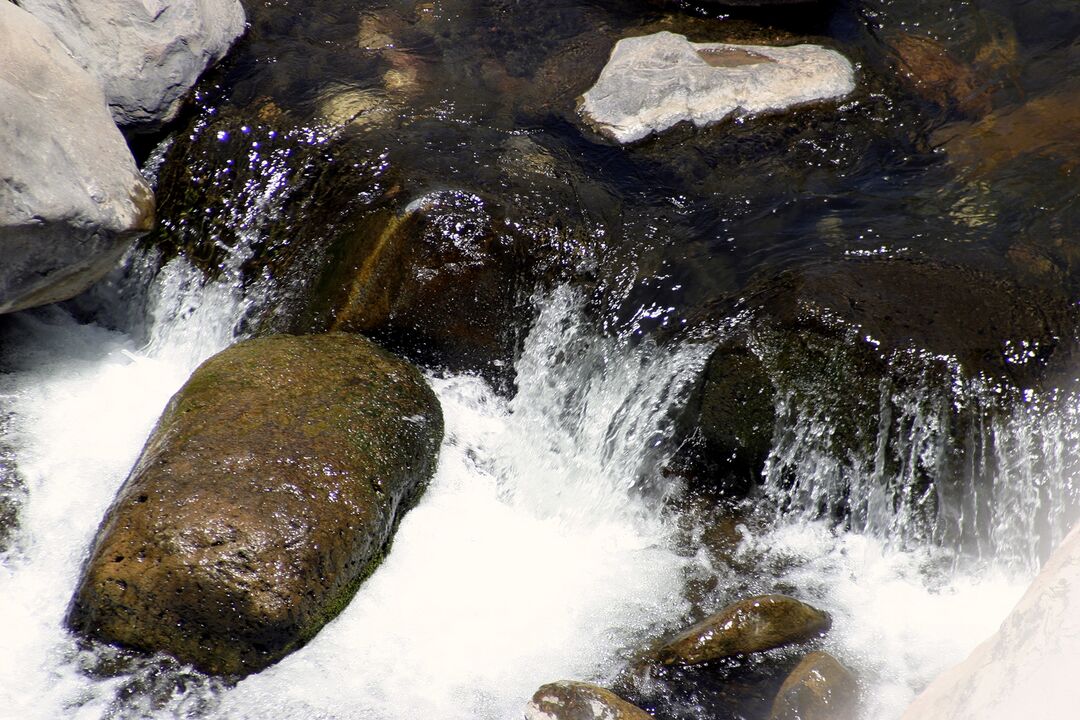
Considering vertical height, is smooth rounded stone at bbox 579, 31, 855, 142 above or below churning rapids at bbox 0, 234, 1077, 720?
above

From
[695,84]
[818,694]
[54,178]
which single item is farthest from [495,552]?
[695,84]

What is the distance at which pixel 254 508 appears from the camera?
4.07 metres

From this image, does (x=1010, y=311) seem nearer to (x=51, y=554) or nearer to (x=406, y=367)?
(x=406, y=367)

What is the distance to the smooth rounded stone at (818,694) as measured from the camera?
3.78m

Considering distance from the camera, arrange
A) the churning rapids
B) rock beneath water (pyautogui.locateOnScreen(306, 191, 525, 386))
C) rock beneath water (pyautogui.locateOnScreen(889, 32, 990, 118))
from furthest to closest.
→ 1. rock beneath water (pyautogui.locateOnScreen(889, 32, 990, 118))
2. rock beneath water (pyautogui.locateOnScreen(306, 191, 525, 386))
3. the churning rapids

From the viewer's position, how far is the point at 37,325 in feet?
18.7

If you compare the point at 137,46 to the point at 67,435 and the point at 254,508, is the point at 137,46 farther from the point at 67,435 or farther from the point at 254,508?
the point at 254,508

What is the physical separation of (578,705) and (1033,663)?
6.76 feet

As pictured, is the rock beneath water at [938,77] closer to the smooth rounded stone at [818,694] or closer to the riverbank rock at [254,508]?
the smooth rounded stone at [818,694]

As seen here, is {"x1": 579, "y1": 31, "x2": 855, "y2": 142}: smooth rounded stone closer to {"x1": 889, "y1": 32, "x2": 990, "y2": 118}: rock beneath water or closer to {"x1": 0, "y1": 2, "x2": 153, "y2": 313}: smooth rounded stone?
{"x1": 889, "y1": 32, "x2": 990, "y2": 118}: rock beneath water

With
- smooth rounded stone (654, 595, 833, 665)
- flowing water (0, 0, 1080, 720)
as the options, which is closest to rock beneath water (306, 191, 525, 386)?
flowing water (0, 0, 1080, 720)

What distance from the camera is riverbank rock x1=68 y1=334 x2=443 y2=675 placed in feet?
12.9

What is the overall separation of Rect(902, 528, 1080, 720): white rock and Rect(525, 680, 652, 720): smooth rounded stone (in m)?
1.69

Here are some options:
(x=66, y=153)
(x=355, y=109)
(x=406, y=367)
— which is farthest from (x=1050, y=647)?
(x=355, y=109)
